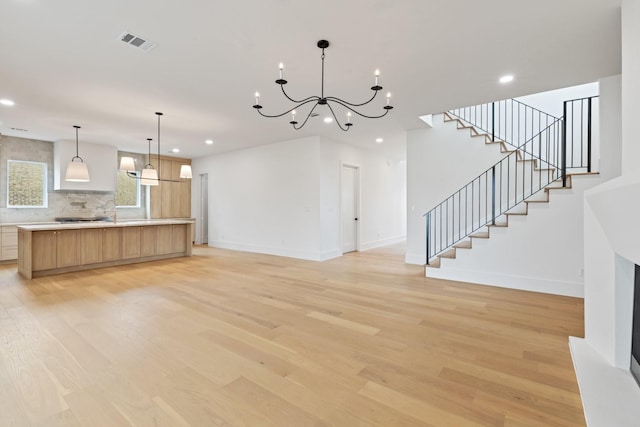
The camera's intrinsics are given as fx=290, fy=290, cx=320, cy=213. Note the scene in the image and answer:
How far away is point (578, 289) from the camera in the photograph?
4.09 metres

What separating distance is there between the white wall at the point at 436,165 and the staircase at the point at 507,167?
0.15 meters

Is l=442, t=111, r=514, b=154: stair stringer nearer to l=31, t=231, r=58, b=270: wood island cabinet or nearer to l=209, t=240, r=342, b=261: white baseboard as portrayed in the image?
l=209, t=240, r=342, b=261: white baseboard

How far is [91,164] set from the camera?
761 centimetres

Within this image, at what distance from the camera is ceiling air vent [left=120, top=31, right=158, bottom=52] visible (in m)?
2.89

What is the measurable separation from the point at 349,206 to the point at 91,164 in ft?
22.6

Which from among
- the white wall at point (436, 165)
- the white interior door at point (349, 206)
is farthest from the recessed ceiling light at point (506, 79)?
the white interior door at point (349, 206)

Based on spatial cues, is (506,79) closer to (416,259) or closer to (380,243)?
(416,259)

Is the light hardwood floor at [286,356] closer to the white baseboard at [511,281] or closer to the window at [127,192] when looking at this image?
the white baseboard at [511,281]

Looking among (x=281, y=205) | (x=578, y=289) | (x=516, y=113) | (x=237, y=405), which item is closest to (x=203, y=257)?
(x=281, y=205)

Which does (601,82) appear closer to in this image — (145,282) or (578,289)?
(578,289)

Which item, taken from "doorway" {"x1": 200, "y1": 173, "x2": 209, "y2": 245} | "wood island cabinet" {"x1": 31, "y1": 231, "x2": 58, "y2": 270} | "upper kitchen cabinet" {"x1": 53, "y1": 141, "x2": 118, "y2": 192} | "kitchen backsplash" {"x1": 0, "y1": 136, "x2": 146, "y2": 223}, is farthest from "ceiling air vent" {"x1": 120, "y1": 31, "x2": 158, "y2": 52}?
"doorway" {"x1": 200, "y1": 173, "x2": 209, "y2": 245}

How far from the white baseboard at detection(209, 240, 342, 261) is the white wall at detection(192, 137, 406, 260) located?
23 millimetres

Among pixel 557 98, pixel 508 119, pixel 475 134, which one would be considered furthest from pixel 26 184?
pixel 557 98

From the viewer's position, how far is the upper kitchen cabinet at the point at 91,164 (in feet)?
23.6
